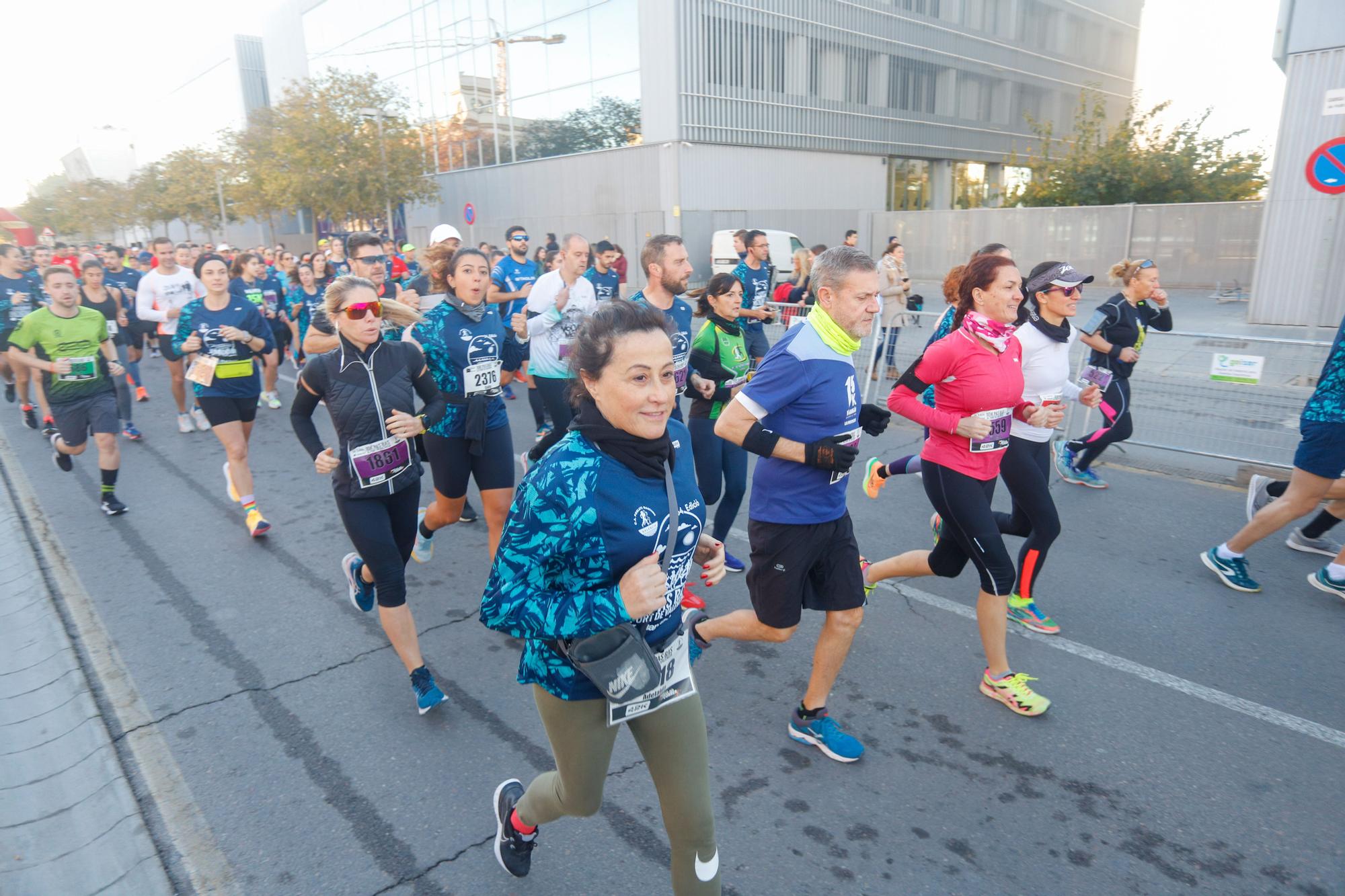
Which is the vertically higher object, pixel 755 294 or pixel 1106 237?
pixel 1106 237

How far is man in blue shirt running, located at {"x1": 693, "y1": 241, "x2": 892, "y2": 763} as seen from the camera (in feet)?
10.6

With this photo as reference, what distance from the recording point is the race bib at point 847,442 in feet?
10.8

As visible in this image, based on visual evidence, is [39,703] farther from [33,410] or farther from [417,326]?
[33,410]

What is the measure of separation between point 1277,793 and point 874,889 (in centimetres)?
174

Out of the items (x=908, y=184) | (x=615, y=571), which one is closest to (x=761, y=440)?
(x=615, y=571)

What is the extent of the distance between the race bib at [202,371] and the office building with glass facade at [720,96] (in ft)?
74.2

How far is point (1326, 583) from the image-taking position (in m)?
4.84

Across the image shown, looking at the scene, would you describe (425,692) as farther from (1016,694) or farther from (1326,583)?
(1326,583)

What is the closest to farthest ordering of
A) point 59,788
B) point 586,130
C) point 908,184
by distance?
point 59,788
point 586,130
point 908,184

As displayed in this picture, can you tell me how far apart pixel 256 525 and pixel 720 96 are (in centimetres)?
2516

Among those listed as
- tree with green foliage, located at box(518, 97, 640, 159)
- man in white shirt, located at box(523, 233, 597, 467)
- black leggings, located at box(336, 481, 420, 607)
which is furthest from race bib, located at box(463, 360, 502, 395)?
tree with green foliage, located at box(518, 97, 640, 159)

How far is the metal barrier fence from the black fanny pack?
5851 mm

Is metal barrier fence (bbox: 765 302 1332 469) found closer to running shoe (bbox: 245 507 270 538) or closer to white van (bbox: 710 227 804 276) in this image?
running shoe (bbox: 245 507 270 538)

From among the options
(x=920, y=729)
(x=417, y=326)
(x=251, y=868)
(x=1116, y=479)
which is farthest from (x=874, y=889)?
(x=1116, y=479)
